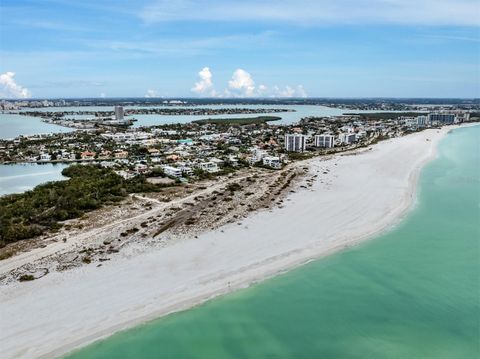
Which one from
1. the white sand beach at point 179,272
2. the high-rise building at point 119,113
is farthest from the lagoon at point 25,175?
the high-rise building at point 119,113

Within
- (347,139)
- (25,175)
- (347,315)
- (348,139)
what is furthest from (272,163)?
(347,315)

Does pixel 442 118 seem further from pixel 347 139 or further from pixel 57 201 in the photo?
pixel 57 201

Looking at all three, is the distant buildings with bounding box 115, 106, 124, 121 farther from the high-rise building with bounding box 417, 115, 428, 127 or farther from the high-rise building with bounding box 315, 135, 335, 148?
the high-rise building with bounding box 417, 115, 428, 127

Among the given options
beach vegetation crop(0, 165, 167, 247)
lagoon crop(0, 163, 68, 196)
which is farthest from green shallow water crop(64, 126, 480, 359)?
lagoon crop(0, 163, 68, 196)

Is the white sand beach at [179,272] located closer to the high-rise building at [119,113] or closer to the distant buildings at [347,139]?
the distant buildings at [347,139]

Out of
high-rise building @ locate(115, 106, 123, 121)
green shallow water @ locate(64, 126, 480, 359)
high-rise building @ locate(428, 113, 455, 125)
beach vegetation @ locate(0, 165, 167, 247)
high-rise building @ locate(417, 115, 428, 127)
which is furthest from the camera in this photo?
high-rise building @ locate(115, 106, 123, 121)
